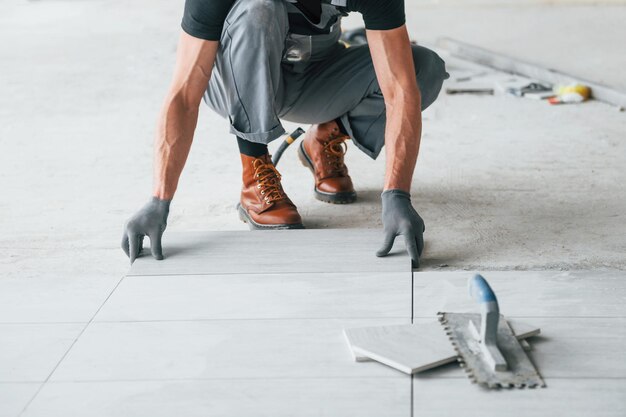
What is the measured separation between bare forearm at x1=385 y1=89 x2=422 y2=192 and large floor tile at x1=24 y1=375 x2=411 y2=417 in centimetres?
89

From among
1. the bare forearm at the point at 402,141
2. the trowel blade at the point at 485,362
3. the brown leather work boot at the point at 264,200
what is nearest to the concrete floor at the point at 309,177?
the brown leather work boot at the point at 264,200

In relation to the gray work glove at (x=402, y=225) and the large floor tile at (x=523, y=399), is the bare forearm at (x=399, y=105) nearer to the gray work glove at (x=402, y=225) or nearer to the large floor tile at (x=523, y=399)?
the gray work glove at (x=402, y=225)

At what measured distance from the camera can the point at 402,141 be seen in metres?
2.57

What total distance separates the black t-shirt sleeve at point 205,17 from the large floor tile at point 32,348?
0.92m

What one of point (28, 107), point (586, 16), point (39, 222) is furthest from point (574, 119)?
point (586, 16)

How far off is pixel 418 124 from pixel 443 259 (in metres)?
0.41

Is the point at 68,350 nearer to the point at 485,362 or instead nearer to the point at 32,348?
the point at 32,348

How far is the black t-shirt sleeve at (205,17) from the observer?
2453 mm

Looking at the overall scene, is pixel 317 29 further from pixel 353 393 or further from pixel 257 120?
pixel 353 393

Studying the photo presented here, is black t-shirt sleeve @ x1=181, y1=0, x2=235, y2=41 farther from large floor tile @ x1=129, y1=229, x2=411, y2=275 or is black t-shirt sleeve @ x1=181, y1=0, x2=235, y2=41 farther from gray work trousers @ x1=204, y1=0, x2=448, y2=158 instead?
large floor tile @ x1=129, y1=229, x2=411, y2=275

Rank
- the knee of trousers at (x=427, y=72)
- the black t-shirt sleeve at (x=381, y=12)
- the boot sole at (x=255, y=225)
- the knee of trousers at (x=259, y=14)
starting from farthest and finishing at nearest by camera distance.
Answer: the knee of trousers at (x=427, y=72)
the boot sole at (x=255, y=225)
the knee of trousers at (x=259, y=14)
the black t-shirt sleeve at (x=381, y=12)

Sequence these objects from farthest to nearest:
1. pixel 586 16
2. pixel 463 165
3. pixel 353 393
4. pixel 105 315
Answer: pixel 586 16
pixel 463 165
pixel 105 315
pixel 353 393

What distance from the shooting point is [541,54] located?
219 inches

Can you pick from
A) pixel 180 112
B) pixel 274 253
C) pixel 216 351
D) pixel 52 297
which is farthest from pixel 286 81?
pixel 216 351
